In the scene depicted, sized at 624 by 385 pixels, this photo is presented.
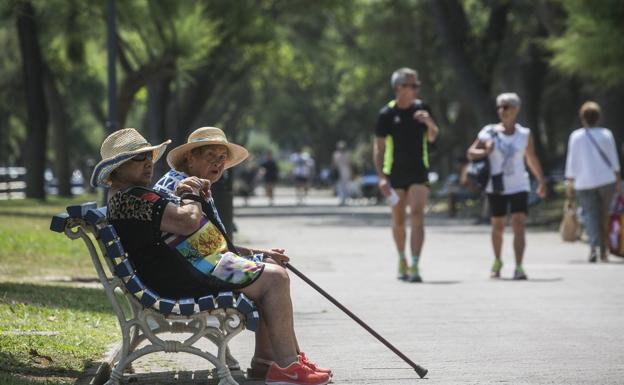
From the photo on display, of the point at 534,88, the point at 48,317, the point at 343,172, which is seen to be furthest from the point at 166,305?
the point at 343,172

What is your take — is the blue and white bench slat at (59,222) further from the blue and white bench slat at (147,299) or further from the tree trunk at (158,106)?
the tree trunk at (158,106)

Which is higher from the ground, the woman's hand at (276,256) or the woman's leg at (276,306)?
the woman's hand at (276,256)

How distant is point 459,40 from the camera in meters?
31.0

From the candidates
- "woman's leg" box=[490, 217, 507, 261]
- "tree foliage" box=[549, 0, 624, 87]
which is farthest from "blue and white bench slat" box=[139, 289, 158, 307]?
"tree foliage" box=[549, 0, 624, 87]

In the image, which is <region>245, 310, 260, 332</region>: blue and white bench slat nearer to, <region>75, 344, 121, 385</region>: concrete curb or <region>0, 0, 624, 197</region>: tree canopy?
<region>75, 344, 121, 385</region>: concrete curb

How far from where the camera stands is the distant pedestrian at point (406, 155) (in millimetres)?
13750

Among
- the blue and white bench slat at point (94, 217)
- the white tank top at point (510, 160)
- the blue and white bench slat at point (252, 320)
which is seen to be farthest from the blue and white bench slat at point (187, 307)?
the white tank top at point (510, 160)

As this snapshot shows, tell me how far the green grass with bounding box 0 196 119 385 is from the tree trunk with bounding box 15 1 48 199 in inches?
712

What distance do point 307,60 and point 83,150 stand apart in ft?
101

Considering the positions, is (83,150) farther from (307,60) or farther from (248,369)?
(248,369)

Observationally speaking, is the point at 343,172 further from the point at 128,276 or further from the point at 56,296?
the point at 128,276

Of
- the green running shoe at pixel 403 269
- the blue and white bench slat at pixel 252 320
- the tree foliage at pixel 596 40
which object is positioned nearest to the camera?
the blue and white bench slat at pixel 252 320

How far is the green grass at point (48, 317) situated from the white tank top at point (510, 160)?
13.4ft

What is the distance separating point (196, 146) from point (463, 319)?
356cm
